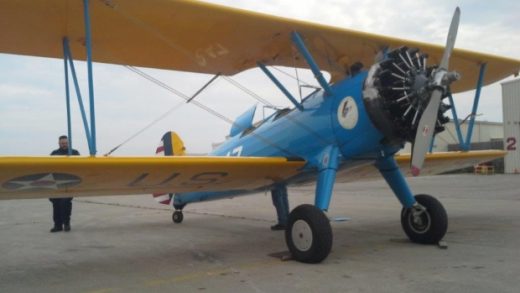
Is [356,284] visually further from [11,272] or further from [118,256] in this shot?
[11,272]

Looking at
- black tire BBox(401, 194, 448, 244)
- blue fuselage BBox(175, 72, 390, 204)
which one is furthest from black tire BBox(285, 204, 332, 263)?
black tire BBox(401, 194, 448, 244)

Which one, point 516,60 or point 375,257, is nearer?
point 375,257

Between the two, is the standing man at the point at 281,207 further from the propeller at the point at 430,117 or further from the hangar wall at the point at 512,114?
the hangar wall at the point at 512,114

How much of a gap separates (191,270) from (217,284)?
2.39 feet

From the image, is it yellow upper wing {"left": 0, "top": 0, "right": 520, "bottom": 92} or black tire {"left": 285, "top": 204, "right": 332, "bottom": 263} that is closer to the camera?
black tire {"left": 285, "top": 204, "right": 332, "bottom": 263}

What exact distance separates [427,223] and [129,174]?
3.72 m

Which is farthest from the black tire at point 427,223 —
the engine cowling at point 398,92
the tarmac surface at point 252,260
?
the engine cowling at point 398,92

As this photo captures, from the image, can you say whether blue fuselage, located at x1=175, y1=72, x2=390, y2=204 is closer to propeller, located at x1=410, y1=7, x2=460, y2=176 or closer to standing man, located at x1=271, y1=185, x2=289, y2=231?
propeller, located at x1=410, y1=7, x2=460, y2=176

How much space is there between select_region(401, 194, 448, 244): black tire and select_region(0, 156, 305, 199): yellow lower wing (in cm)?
162

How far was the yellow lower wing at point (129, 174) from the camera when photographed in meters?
4.44

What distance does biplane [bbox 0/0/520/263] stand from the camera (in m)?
4.82

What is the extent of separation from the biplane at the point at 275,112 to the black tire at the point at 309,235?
0.04ft

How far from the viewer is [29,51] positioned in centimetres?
605

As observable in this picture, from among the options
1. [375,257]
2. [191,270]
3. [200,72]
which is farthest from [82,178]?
[375,257]
